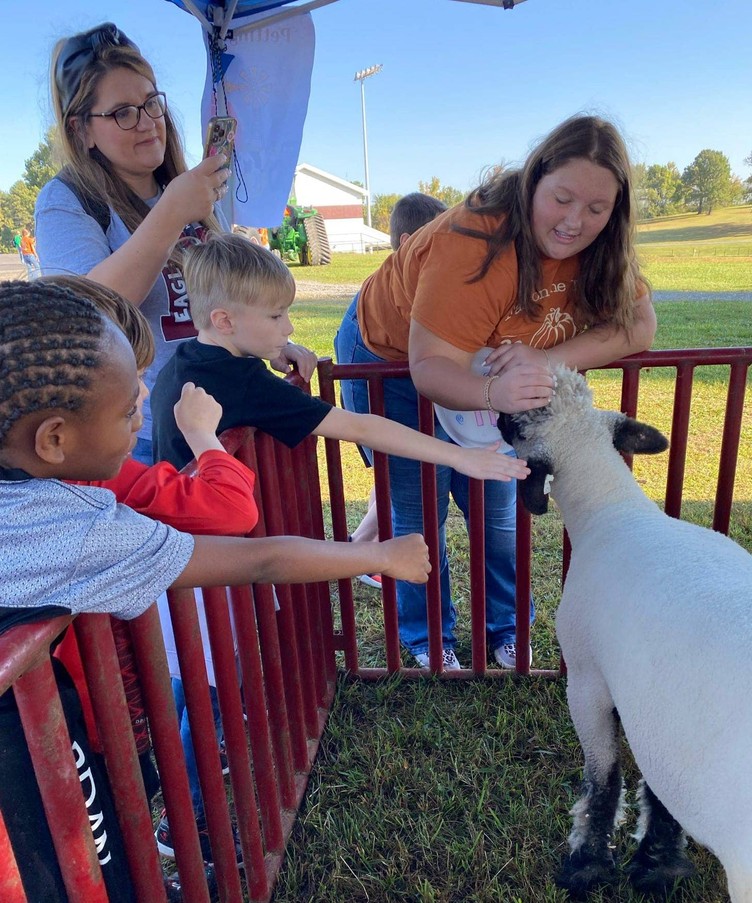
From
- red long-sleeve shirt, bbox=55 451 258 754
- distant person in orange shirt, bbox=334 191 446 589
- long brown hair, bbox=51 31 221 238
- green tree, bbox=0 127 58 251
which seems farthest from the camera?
green tree, bbox=0 127 58 251

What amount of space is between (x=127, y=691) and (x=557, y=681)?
2.20 meters

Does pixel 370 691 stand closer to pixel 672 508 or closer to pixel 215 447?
pixel 672 508

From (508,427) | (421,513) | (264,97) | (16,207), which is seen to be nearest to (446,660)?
(421,513)

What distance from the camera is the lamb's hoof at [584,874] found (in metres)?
2.12

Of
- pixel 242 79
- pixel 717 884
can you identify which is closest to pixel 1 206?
pixel 242 79

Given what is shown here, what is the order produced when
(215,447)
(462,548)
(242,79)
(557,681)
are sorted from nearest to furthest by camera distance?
1. (215,447)
2. (557,681)
3. (242,79)
4. (462,548)

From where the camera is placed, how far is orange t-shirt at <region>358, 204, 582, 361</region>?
2.27 metres

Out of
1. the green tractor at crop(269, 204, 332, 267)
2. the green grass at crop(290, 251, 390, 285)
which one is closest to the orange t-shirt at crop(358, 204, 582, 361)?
the green grass at crop(290, 251, 390, 285)

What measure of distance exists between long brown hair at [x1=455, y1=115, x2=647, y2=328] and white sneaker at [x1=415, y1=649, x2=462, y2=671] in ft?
5.66

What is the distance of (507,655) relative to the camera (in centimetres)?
328

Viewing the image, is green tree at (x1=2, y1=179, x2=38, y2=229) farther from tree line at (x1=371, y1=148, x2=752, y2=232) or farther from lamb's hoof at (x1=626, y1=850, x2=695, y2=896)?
lamb's hoof at (x1=626, y1=850, x2=695, y2=896)

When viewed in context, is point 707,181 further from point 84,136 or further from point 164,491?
point 164,491

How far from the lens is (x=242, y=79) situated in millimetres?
4012

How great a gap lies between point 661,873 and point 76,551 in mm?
→ 2070
